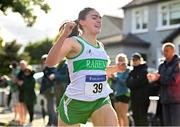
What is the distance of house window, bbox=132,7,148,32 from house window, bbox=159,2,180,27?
4.46 feet

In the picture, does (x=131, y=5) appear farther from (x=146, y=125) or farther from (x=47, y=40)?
(x=47, y=40)

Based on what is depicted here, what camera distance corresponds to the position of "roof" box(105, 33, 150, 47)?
31594 millimetres

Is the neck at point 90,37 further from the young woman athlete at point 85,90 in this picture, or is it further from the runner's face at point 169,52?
the runner's face at point 169,52

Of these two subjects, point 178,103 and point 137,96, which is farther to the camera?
point 137,96

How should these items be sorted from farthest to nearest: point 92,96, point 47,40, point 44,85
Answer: point 47,40, point 44,85, point 92,96

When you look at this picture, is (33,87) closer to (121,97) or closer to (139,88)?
(121,97)

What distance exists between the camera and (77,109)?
483 cm

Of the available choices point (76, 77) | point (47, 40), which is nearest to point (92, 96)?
point (76, 77)

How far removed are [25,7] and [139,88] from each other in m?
3.01

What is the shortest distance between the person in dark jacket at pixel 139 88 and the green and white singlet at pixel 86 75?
14.0ft

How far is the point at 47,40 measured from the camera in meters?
73.2

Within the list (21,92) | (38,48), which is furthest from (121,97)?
(38,48)

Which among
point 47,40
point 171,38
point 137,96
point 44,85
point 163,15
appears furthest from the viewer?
point 47,40

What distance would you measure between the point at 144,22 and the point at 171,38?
13.3ft
